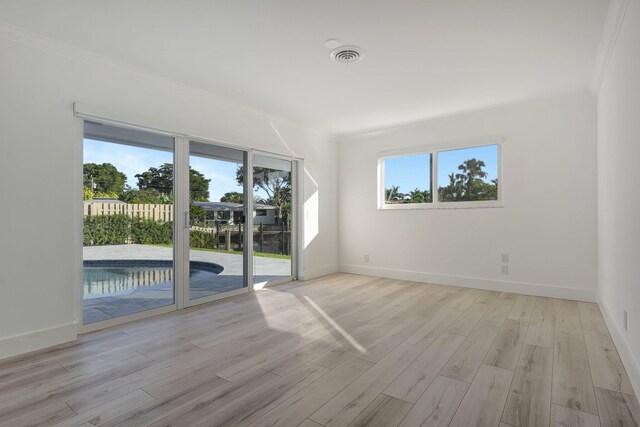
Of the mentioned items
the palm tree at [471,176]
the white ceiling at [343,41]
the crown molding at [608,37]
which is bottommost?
the palm tree at [471,176]

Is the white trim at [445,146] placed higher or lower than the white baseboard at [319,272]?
higher

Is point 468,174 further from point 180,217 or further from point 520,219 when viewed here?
point 180,217

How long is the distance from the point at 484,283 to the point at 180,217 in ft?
13.0

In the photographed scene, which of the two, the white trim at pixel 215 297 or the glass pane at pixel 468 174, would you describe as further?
the glass pane at pixel 468 174

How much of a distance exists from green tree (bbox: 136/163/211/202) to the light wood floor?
1284 millimetres

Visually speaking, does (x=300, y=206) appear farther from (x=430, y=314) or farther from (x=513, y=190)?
(x=513, y=190)

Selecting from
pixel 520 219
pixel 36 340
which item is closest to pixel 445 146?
pixel 520 219

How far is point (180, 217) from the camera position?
368cm

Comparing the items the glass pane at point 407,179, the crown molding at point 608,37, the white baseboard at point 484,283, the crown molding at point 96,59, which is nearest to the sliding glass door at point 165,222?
the crown molding at point 96,59

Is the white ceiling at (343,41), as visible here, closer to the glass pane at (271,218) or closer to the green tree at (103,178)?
the green tree at (103,178)

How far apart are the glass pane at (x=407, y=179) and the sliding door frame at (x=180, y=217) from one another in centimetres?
150

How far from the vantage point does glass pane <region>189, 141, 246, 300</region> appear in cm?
384

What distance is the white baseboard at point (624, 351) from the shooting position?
6.30 feet

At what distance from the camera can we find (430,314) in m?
3.44
